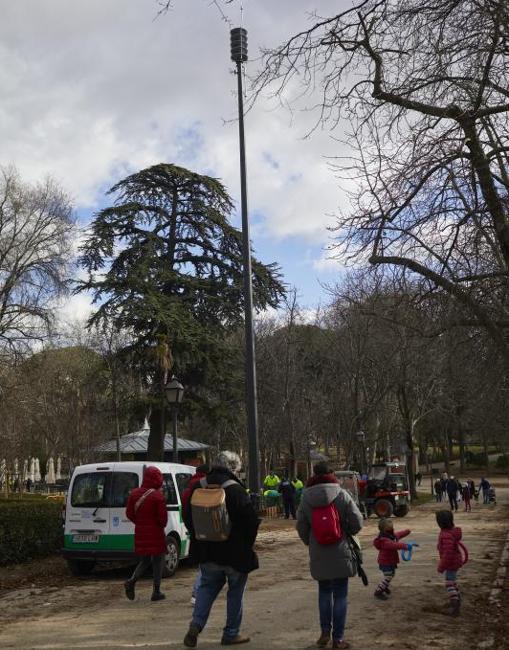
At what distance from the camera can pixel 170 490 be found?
11461mm

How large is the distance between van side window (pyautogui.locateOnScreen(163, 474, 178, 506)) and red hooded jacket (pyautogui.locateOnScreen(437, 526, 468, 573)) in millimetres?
4848

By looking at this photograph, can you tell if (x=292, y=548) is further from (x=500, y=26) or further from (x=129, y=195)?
(x=129, y=195)

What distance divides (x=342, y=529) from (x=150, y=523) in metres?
3.34

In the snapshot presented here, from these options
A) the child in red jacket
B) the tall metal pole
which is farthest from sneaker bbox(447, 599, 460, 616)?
the tall metal pole

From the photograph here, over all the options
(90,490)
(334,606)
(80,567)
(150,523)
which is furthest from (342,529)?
(80,567)

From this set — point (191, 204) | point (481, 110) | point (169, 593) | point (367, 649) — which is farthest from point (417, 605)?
point (191, 204)

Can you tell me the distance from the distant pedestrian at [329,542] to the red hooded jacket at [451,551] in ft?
→ 6.61

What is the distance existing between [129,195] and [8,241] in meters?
5.92

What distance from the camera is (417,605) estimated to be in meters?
8.05

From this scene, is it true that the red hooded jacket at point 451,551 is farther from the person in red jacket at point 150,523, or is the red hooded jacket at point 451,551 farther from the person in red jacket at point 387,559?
the person in red jacket at point 150,523

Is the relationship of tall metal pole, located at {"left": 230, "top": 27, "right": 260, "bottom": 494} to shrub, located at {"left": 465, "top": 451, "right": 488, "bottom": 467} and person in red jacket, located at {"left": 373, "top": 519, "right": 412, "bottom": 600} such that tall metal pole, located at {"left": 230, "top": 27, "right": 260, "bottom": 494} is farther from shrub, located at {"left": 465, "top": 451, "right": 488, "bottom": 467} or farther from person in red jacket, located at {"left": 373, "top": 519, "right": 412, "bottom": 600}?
shrub, located at {"left": 465, "top": 451, "right": 488, "bottom": 467}

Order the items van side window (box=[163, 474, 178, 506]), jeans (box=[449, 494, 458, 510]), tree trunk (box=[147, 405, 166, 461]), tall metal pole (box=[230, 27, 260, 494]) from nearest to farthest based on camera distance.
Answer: van side window (box=[163, 474, 178, 506])
tall metal pole (box=[230, 27, 260, 494])
tree trunk (box=[147, 405, 166, 461])
jeans (box=[449, 494, 458, 510])

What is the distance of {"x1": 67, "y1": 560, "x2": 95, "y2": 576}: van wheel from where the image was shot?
36.5ft

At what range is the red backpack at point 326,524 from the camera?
6.02 meters
